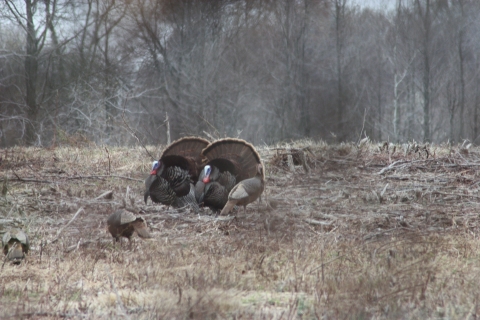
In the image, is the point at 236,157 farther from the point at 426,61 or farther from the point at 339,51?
the point at 339,51

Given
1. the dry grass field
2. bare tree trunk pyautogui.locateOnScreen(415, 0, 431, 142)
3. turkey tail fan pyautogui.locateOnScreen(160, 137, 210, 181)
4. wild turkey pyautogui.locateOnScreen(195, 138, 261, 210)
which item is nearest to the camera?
the dry grass field

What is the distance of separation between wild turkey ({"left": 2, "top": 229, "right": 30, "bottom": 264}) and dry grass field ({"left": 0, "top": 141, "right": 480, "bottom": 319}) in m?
0.12

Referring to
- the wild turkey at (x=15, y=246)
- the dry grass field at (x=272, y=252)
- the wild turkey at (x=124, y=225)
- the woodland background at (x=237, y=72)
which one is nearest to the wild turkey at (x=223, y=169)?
the dry grass field at (x=272, y=252)

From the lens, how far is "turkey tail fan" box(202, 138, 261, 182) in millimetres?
6629

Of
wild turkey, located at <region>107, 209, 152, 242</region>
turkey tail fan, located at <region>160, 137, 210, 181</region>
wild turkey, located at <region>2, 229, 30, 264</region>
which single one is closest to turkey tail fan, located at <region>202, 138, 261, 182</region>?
turkey tail fan, located at <region>160, 137, 210, 181</region>

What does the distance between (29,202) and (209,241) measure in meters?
2.63

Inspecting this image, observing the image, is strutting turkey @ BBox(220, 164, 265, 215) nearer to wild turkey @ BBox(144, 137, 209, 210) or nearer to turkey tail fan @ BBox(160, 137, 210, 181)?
wild turkey @ BBox(144, 137, 209, 210)

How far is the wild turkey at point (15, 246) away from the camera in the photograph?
386cm

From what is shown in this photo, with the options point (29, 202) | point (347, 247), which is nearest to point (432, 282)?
point (347, 247)

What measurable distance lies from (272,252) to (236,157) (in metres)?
2.74

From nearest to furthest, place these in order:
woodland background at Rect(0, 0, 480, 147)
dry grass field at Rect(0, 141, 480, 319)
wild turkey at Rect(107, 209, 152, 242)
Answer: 1. dry grass field at Rect(0, 141, 480, 319)
2. wild turkey at Rect(107, 209, 152, 242)
3. woodland background at Rect(0, 0, 480, 147)

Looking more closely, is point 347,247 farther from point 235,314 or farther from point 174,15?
point 174,15

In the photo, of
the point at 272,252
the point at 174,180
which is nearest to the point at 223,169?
the point at 174,180

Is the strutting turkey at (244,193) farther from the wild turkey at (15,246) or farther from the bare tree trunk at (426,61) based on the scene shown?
the bare tree trunk at (426,61)
